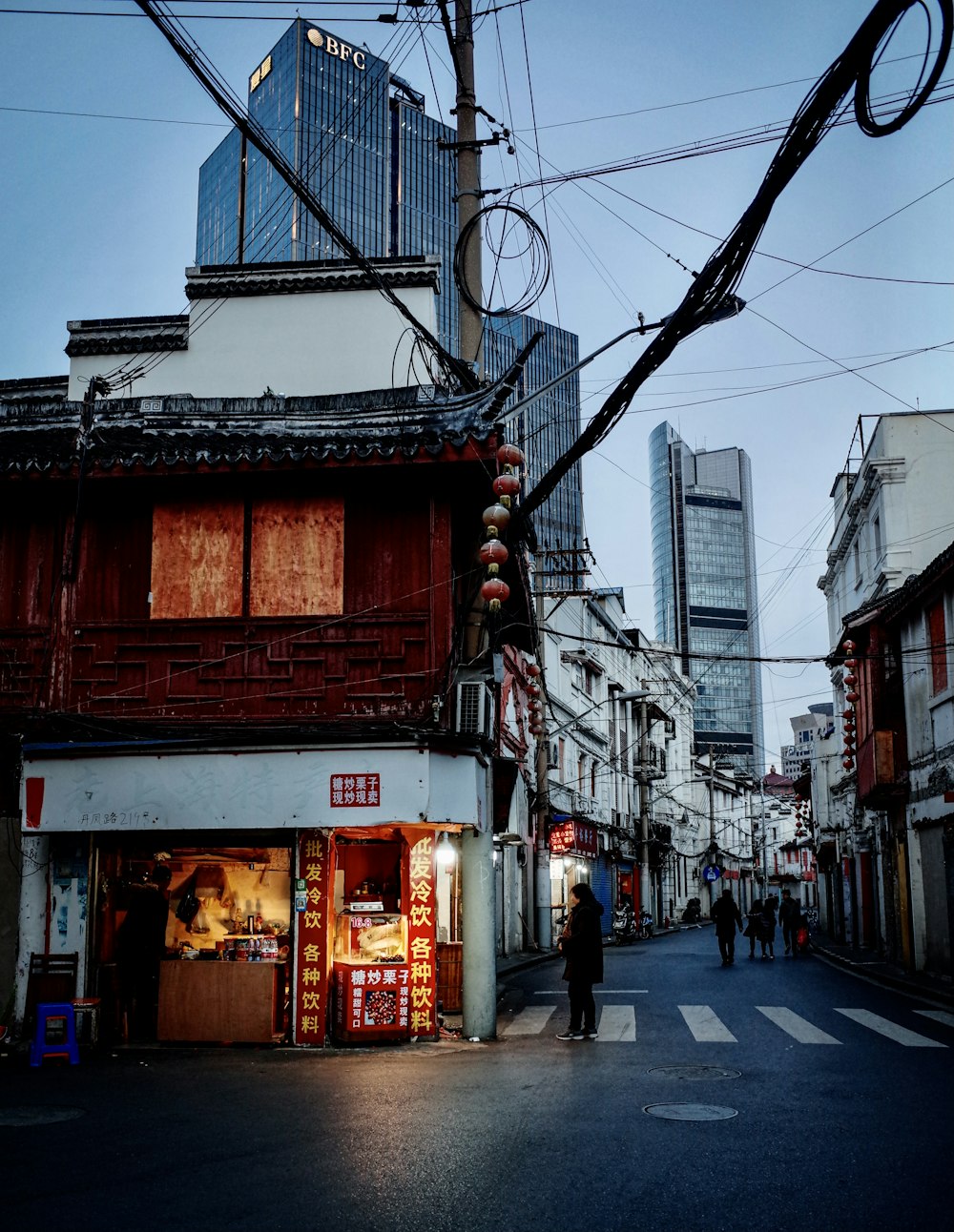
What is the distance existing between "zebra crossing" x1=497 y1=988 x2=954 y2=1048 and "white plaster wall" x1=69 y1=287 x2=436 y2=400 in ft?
40.6

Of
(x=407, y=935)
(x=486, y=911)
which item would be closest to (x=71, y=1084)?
(x=407, y=935)

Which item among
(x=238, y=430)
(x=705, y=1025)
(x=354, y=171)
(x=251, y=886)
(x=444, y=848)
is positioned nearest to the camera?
(x=251, y=886)

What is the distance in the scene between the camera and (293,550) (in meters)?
15.1

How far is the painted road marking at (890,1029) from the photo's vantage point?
14.0 meters

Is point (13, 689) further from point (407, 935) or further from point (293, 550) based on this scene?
point (407, 935)

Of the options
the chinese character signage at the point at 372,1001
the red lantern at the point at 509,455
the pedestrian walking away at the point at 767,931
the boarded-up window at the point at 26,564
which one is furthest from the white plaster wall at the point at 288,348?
the pedestrian walking away at the point at 767,931

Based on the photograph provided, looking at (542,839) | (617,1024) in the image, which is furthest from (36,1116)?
(542,839)

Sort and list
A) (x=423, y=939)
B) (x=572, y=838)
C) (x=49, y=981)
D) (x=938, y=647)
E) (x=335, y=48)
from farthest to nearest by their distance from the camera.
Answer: (x=335, y=48)
(x=572, y=838)
(x=938, y=647)
(x=423, y=939)
(x=49, y=981)

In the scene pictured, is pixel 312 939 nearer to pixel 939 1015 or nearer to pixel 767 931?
pixel 939 1015

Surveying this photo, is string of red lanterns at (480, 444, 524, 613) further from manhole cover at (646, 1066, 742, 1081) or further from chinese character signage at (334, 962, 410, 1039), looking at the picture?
manhole cover at (646, 1066, 742, 1081)

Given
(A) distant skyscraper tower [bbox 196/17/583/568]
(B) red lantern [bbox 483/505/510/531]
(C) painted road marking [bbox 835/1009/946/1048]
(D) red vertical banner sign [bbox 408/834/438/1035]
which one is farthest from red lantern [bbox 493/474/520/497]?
(A) distant skyscraper tower [bbox 196/17/583/568]

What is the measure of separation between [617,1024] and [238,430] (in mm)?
10482

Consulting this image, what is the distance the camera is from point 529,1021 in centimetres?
1678

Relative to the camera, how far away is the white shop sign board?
13492 millimetres
